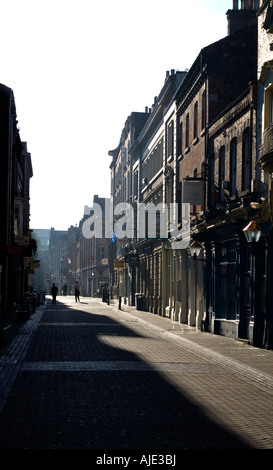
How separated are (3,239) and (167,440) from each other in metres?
33.6

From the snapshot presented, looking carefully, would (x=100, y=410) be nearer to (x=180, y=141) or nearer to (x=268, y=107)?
(x=268, y=107)

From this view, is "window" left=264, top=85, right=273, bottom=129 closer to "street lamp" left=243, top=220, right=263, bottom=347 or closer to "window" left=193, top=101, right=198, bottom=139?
"street lamp" left=243, top=220, right=263, bottom=347

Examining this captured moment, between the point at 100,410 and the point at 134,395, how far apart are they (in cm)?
170

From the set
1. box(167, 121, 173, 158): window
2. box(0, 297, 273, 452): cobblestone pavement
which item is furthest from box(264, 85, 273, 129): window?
box(167, 121, 173, 158): window

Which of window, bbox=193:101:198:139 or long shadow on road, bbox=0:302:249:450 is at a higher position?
window, bbox=193:101:198:139

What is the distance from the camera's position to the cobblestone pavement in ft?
29.8

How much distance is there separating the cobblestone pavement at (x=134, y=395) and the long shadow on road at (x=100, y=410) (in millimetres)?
14

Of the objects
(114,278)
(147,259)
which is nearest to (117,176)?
(114,278)

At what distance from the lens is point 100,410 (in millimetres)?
11117

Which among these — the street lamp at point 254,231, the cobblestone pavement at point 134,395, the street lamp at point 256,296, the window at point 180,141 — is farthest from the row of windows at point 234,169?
the window at point 180,141

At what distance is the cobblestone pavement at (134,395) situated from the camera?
9094 millimetres

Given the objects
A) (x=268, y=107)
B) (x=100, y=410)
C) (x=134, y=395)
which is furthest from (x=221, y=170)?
(x=100, y=410)

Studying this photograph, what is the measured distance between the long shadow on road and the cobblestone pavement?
0.05 ft

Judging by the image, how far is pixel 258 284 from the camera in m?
23.4
